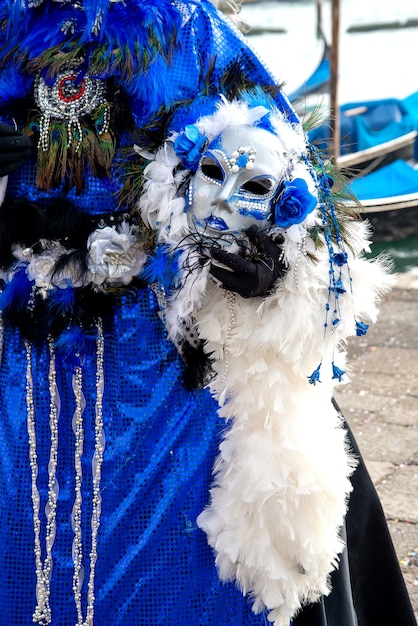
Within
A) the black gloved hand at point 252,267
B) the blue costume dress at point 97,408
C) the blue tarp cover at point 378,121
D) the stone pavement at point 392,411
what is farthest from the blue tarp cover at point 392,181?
the black gloved hand at point 252,267

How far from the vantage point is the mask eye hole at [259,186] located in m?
1.65

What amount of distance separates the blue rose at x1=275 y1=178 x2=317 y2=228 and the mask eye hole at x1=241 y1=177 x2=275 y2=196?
0.09 feet

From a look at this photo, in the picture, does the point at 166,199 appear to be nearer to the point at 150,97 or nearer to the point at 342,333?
the point at 150,97

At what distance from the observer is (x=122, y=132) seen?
70.0 inches

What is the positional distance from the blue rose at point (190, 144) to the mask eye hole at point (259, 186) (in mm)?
103

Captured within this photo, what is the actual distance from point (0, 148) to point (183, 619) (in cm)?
95

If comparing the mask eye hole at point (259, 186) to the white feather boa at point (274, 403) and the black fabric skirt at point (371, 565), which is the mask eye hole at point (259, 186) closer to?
the white feather boa at point (274, 403)

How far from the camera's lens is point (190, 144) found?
1659 millimetres

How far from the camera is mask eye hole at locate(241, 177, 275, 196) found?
1.65 metres

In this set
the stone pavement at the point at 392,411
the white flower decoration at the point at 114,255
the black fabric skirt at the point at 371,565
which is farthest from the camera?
the stone pavement at the point at 392,411

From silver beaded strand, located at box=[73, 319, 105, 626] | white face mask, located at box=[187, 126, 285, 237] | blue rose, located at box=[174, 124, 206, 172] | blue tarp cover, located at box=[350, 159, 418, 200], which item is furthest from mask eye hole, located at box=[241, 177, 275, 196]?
blue tarp cover, located at box=[350, 159, 418, 200]

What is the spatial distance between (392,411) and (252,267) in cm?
273

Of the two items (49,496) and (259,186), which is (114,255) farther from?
(49,496)

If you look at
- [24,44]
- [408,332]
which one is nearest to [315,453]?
[24,44]
